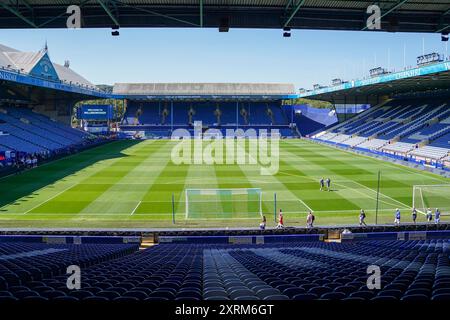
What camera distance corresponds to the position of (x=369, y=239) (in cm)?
1934

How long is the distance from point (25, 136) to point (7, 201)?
25029 mm

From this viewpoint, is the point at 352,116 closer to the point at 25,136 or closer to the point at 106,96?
the point at 106,96

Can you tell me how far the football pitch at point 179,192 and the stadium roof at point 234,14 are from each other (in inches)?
503

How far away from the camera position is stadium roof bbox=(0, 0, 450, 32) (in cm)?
1172

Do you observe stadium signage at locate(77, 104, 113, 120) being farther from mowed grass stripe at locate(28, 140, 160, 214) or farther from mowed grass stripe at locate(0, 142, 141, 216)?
mowed grass stripe at locate(28, 140, 160, 214)

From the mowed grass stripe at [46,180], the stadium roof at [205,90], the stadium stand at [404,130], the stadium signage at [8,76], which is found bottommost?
the mowed grass stripe at [46,180]

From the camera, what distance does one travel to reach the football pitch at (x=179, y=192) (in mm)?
23422

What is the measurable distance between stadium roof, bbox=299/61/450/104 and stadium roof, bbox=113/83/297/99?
43.7 ft

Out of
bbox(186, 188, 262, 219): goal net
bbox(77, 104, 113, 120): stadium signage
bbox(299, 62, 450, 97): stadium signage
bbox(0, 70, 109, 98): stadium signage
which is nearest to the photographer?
bbox(186, 188, 262, 219): goal net

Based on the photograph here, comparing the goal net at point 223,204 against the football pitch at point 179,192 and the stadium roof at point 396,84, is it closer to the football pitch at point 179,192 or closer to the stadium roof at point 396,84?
the football pitch at point 179,192

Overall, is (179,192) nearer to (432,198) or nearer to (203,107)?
(432,198)

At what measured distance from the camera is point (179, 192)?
100 ft

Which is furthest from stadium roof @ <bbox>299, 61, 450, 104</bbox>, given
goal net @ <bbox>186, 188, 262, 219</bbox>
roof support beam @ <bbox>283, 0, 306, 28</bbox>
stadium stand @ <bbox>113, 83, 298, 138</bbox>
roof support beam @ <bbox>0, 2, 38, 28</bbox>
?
roof support beam @ <bbox>0, 2, 38, 28</bbox>

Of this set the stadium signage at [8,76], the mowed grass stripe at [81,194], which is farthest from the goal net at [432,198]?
the stadium signage at [8,76]
